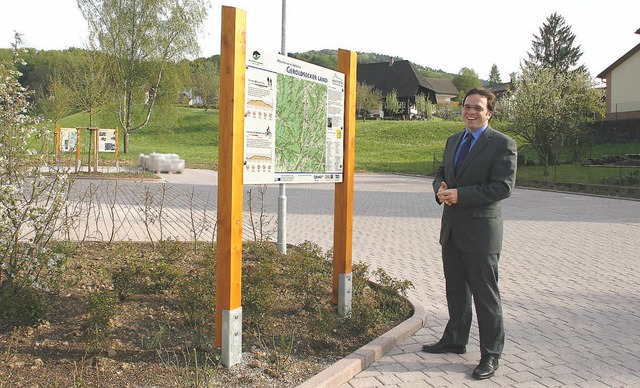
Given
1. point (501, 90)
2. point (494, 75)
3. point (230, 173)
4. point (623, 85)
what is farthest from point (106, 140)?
point (494, 75)

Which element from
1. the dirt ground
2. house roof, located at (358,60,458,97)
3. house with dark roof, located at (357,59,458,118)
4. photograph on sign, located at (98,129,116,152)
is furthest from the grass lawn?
house roof, located at (358,60,458,97)

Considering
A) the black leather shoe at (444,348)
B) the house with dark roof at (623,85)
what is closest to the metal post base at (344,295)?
the black leather shoe at (444,348)

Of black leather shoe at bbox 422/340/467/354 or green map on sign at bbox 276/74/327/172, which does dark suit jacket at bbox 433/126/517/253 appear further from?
green map on sign at bbox 276/74/327/172

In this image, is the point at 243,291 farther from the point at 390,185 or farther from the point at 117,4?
the point at 117,4

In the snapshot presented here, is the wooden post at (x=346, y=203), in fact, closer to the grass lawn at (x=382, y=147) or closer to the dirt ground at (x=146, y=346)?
the dirt ground at (x=146, y=346)

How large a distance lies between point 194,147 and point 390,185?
27.6 meters

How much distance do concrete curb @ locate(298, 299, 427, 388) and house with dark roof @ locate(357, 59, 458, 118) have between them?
7943cm

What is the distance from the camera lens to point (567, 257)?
8.86 meters

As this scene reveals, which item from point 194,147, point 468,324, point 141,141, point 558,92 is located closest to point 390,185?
point 558,92

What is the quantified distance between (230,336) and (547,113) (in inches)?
980

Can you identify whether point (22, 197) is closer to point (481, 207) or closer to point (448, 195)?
point (448, 195)

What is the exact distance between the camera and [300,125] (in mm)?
4684

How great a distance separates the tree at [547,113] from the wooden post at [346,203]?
22837 mm

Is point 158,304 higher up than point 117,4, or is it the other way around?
point 117,4
